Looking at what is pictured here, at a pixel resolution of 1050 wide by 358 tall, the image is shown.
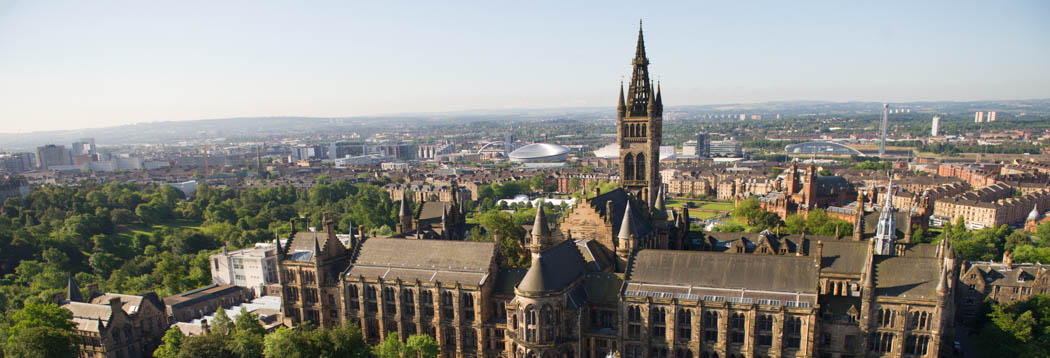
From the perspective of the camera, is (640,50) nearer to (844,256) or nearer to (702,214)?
(844,256)

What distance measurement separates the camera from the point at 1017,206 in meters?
145

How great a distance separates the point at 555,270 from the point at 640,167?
122 ft

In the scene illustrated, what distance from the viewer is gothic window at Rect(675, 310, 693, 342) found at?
186 feet

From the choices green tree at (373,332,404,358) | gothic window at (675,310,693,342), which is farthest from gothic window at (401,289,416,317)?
gothic window at (675,310,693,342)

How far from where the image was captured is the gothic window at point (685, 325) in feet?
186

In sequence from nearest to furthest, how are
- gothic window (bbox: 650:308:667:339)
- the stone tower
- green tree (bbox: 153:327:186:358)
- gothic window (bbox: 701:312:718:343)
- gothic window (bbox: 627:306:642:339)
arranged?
1. gothic window (bbox: 701:312:718:343)
2. gothic window (bbox: 650:308:667:339)
3. gothic window (bbox: 627:306:642:339)
4. green tree (bbox: 153:327:186:358)
5. the stone tower

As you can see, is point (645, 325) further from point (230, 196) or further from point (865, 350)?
point (230, 196)

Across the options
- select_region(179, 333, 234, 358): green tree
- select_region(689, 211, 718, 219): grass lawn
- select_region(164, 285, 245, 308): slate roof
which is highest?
select_region(179, 333, 234, 358): green tree

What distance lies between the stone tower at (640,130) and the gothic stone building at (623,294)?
13.7 m

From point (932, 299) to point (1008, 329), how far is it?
54.5ft

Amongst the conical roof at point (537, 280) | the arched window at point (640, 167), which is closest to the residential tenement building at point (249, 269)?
the conical roof at point (537, 280)

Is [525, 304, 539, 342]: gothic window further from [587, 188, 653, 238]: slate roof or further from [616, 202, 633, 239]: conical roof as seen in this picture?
[587, 188, 653, 238]: slate roof

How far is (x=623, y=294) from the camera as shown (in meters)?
58.1

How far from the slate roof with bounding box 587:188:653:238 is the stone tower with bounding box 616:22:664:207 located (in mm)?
7076
